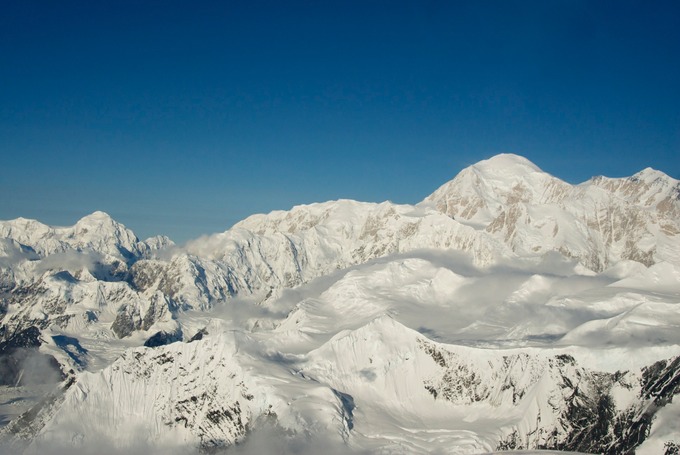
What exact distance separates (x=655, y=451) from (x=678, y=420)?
40.2 feet

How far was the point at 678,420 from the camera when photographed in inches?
7820

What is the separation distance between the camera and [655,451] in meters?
199
